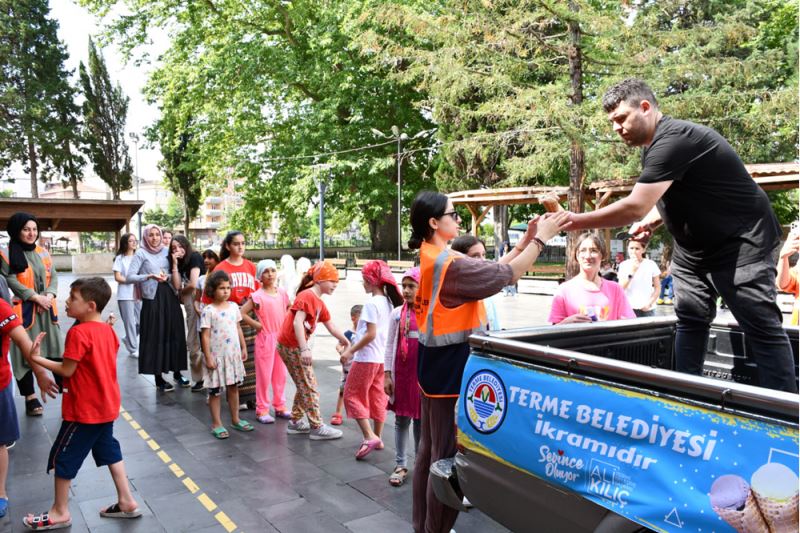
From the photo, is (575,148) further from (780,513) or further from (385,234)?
(385,234)

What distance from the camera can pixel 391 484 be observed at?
4516 millimetres

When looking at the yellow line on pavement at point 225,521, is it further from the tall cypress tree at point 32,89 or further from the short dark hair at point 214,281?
the tall cypress tree at point 32,89

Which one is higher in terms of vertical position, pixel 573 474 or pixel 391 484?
pixel 573 474

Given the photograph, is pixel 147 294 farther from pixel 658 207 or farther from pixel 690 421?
pixel 690 421

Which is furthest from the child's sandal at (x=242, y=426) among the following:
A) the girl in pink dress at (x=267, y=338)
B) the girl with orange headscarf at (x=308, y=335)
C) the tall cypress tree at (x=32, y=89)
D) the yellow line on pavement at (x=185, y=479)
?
the tall cypress tree at (x=32, y=89)

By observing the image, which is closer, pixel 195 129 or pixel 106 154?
pixel 195 129

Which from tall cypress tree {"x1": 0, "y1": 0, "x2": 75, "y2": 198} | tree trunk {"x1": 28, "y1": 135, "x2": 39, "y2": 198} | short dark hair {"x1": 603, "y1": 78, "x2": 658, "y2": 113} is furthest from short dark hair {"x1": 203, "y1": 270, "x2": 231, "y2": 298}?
tree trunk {"x1": 28, "y1": 135, "x2": 39, "y2": 198}

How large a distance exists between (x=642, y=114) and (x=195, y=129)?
30.2 meters

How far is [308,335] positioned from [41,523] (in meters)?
2.52

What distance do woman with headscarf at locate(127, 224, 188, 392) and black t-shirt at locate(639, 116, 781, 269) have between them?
620 cm

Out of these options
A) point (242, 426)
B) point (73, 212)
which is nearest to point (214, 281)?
point (242, 426)

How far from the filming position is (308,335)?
5703 mm

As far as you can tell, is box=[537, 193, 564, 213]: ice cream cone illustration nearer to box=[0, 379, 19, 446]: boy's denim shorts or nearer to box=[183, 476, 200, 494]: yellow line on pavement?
box=[183, 476, 200, 494]: yellow line on pavement

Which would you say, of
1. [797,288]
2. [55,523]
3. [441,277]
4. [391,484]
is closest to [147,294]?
[55,523]
